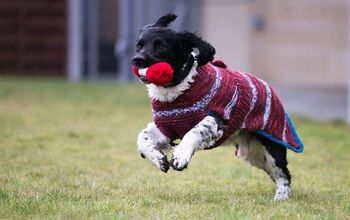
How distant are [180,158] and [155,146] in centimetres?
39

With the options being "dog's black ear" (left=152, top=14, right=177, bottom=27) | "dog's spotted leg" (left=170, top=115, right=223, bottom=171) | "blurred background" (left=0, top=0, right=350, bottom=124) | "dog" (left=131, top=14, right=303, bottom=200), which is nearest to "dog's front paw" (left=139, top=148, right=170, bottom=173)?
"dog" (left=131, top=14, right=303, bottom=200)

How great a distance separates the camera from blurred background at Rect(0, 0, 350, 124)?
19125mm

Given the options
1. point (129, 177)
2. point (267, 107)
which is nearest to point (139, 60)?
point (267, 107)

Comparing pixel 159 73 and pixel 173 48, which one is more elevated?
pixel 173 48

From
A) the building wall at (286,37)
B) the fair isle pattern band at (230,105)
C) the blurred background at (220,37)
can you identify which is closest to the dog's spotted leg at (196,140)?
the fair isle pattern band at (230,105)

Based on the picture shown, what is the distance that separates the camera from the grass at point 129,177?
496 cm

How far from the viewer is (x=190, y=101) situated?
5.34 meters

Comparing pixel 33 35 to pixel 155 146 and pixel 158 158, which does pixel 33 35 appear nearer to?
pixel 155 146

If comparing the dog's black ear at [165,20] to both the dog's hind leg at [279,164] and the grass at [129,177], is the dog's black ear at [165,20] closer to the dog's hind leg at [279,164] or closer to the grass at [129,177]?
the dog's hind leg at [279,164]

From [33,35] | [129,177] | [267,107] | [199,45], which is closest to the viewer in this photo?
[199,45]

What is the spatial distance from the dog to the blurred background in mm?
13413

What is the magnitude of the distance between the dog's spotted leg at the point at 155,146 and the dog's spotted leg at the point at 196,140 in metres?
0.15

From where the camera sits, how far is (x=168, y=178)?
6.59 metres

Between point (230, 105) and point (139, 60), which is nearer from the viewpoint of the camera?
point (139, 60)
